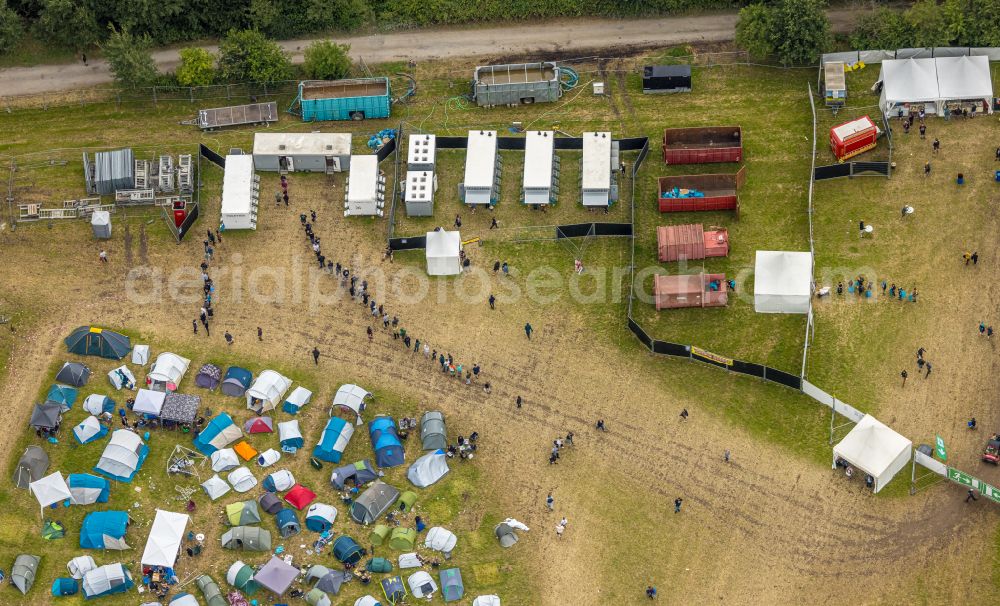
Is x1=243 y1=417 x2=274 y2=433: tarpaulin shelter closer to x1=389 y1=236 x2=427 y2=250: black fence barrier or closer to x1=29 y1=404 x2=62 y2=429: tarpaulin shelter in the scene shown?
x1=29 y1=404 x2=62 y2=429: tarpaulin shelter

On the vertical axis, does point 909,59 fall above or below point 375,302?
above

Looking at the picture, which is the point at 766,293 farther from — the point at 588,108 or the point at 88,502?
the point at 88,502

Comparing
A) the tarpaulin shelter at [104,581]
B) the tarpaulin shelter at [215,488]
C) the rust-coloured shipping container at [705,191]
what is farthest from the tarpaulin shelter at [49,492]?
the rust-coloured shipping container at [705,191]

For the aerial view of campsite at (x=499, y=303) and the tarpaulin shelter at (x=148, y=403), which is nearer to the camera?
the aerial view of campsite at (x=499, y=303)

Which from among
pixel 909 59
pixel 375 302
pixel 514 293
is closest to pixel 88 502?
pixel 375 302

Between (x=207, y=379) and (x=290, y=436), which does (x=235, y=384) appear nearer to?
(x=207, y=379)

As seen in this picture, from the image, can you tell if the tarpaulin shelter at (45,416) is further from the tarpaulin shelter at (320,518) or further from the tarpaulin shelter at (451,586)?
the tarpaulin shelter at (451,586)

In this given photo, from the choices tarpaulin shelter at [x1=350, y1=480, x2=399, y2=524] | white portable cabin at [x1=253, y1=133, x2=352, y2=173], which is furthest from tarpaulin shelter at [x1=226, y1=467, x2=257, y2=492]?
white portable cabin at [x1=253, y1=133, x2=352, y2=173]
